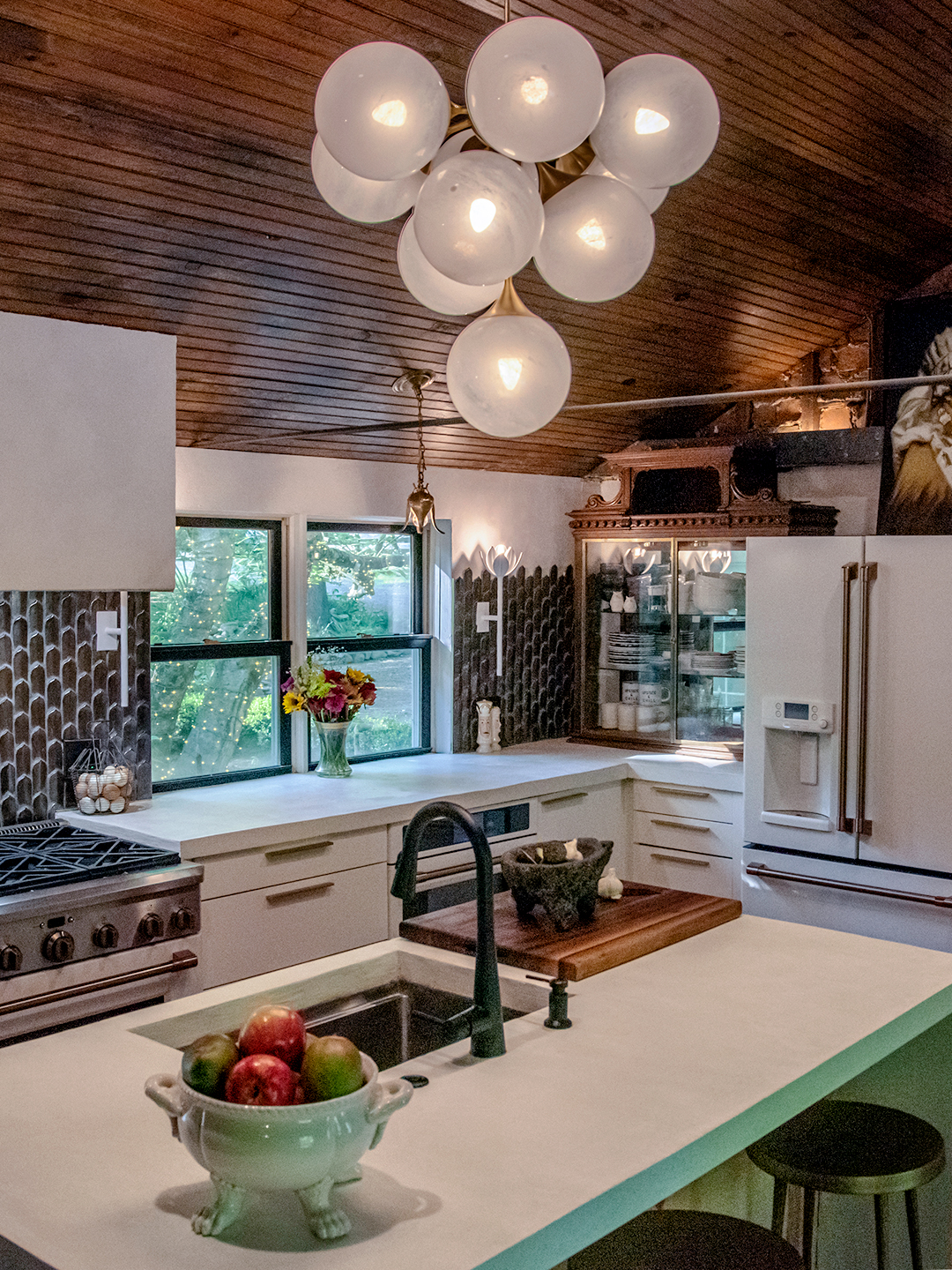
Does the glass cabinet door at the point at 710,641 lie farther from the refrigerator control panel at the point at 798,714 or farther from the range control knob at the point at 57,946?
the range control knob at the point at 57,946

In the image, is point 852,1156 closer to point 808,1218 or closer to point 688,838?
point 808,1218

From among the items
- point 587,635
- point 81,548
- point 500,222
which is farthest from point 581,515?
point 500,222

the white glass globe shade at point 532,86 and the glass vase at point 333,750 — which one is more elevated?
the white glass globe shade at point 532,86

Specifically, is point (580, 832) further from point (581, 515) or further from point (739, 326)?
point (739, 326)

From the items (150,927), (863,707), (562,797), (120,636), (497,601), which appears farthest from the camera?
(497,601)

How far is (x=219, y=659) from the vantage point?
14.9 feet

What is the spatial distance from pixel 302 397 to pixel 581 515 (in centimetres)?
177

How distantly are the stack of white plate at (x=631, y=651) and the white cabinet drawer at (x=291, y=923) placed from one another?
1.95 meters

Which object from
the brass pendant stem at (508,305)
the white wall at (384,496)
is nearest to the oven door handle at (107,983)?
the white wall at (384,496)

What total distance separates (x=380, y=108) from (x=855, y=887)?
139 inches

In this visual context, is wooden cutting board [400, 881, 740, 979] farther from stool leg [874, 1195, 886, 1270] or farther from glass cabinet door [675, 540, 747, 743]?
glass cabinet door [675, 540, 747, 743]

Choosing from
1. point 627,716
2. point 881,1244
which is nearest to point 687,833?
point 627,716

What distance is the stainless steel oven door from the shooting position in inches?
116

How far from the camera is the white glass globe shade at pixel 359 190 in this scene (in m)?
1.71
